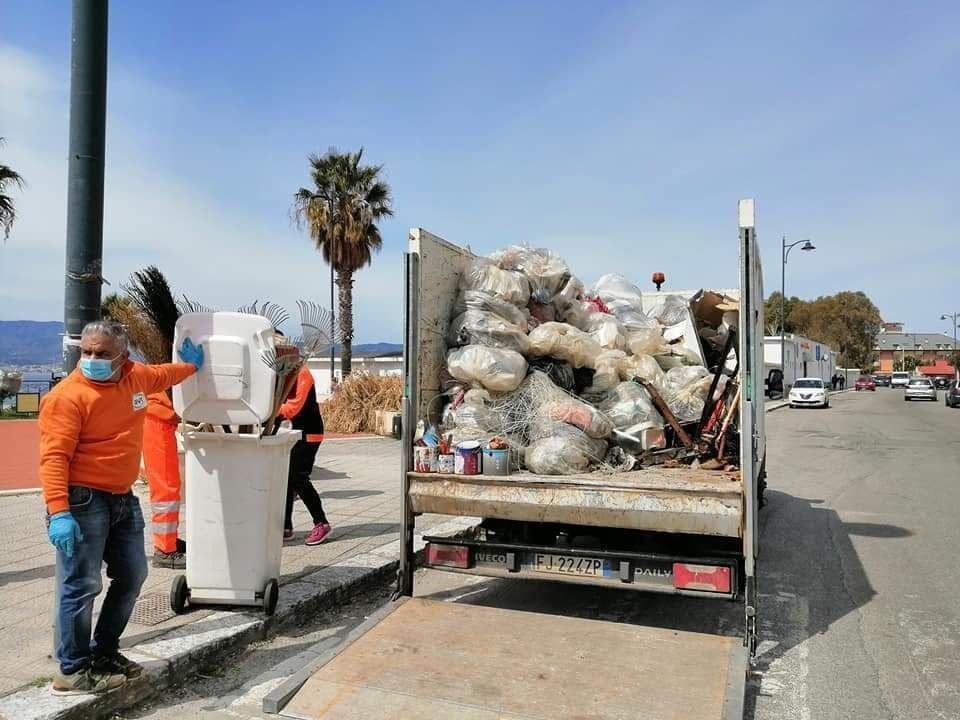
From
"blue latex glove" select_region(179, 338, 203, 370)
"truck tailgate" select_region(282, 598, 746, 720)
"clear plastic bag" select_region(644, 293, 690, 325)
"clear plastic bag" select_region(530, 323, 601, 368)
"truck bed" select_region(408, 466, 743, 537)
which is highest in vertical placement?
"clear plastic bag" select_region(644, 293, 690, 325)

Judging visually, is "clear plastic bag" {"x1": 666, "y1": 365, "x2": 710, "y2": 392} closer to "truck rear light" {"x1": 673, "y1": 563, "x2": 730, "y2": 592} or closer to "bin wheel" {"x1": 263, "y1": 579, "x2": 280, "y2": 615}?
"truck rear light" {"x1": 673, "y1": 563, "x2": 730, "y2": 592}

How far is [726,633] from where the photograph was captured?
473cm

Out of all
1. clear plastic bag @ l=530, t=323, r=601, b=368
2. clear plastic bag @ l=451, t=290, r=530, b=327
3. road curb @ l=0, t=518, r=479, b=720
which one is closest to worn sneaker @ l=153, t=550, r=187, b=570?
road curb @ l=0, t=518, r=479, b=720

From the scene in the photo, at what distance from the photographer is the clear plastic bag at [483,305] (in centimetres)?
552

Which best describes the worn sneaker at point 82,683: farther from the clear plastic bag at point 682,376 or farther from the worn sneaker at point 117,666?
the clear plastic bag at point 682,376

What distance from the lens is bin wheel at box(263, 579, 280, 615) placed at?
4402 mm

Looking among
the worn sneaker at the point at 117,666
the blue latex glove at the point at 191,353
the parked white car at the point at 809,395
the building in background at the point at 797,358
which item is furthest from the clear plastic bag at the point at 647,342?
the building in background at the point at 797,358

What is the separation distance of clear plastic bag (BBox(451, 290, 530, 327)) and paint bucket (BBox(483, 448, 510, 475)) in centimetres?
133

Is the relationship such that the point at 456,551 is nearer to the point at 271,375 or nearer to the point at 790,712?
the point at 271,375

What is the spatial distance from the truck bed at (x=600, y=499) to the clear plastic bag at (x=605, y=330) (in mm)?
1645

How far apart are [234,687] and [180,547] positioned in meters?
2.11

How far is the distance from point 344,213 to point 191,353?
70.2ft

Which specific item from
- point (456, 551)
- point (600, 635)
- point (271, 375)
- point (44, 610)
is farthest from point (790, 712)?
point (44, 610)

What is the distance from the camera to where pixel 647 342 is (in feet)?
20.8
